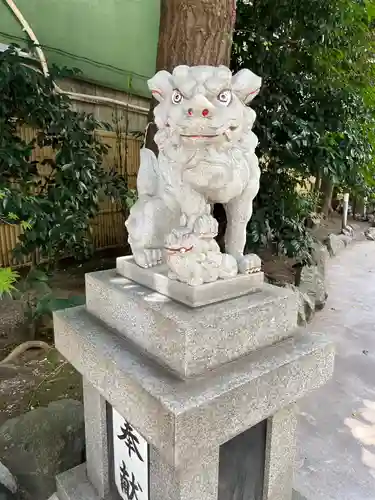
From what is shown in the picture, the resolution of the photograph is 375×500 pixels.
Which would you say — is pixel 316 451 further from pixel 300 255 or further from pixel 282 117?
pixel 282 117

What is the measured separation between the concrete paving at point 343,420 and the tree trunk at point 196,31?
2119 millimetres

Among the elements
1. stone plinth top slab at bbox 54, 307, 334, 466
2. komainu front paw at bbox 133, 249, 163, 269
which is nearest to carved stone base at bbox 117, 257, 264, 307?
komainu front paw at bbox 133, 249, 163, 269

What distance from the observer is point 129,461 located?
1439mm

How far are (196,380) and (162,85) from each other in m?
0.88

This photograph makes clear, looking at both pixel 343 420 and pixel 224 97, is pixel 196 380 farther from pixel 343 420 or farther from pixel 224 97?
pixel 343 420

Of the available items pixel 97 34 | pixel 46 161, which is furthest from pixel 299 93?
pixel 97 34

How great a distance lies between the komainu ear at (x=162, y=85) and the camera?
1256 mm

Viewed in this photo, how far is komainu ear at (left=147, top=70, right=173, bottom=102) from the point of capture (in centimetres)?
126

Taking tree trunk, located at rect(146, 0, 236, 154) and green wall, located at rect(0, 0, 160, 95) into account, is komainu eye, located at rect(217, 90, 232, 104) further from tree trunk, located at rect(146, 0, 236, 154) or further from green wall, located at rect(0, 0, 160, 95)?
green wall, located at rect(0, 0, 160, 95)

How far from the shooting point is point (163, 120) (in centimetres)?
128

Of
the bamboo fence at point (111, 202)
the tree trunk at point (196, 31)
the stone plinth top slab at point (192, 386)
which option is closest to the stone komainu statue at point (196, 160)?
the stone plinth top slab at point (192, 386)

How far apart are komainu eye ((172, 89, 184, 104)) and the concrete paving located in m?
1.84

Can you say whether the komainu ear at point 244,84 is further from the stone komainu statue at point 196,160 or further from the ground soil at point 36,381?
the ground soil at point 36,381

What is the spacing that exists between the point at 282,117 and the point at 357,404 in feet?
7.65
